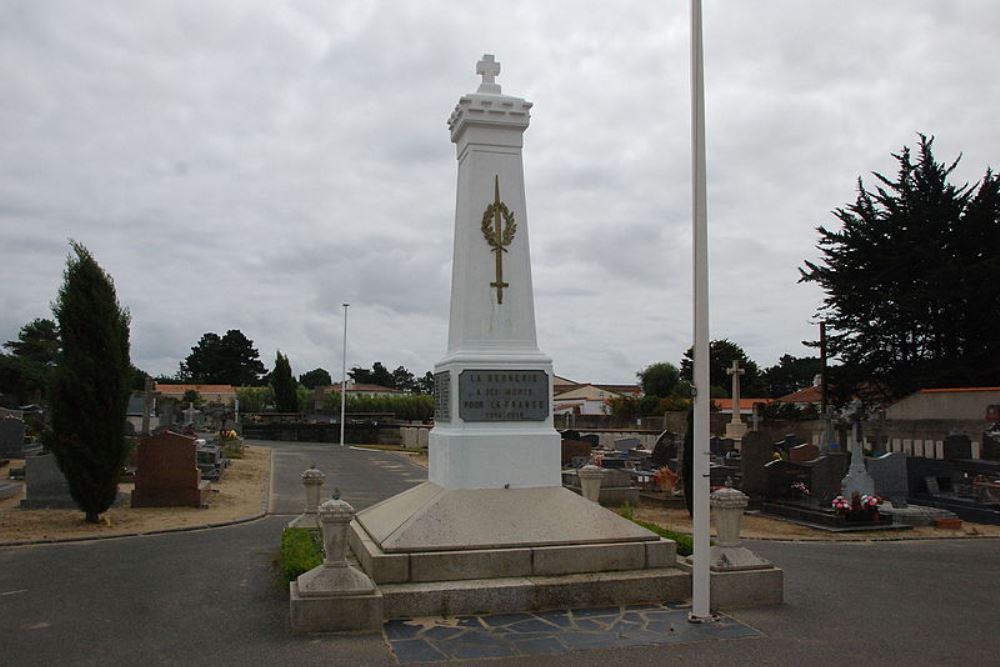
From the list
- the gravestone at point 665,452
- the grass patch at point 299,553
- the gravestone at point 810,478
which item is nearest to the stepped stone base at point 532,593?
the grass patch at point 299,553

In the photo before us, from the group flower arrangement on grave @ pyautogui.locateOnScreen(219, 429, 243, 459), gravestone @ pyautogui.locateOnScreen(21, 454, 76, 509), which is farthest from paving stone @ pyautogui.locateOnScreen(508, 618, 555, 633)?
flower arrangement on grave @ pyautogui.locateOnScreen(219, 429, 243, 459)

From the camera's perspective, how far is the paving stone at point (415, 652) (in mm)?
5723

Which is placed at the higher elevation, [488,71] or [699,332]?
[488,71]

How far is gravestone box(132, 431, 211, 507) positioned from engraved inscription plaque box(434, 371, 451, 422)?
25.8 feet

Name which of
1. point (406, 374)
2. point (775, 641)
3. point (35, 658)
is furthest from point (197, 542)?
point (406, 374)

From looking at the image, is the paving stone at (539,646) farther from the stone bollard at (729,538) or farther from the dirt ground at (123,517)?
the dirt ground at (123,517)

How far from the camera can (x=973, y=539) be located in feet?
40.2

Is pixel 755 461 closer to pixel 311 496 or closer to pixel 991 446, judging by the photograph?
pixel 991 446

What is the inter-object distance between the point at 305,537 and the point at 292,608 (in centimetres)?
293

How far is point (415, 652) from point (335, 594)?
89 centimetres

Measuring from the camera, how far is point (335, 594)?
6.38 m

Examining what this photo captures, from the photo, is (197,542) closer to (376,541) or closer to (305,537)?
(305,537)

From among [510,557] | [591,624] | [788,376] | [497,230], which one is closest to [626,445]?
[497,230]

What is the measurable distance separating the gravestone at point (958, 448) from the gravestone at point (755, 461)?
5.54 m
